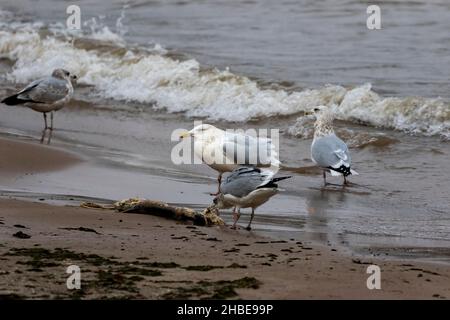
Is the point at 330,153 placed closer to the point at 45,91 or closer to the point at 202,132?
the point at 202,132

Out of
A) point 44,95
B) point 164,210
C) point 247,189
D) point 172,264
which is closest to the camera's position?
point 172,264

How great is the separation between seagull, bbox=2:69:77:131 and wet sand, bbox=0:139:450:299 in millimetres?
4485

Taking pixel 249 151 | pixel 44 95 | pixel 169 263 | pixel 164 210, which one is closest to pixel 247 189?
pixel 164 210

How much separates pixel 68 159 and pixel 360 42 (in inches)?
337

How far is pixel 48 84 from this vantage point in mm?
11266

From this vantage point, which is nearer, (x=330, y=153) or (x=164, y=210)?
(x=164, y=210)

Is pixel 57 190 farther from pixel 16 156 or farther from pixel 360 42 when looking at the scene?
pixel 360 42

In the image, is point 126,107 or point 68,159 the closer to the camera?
point 68,159

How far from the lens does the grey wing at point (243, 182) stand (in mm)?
6918

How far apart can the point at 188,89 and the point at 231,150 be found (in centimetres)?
681


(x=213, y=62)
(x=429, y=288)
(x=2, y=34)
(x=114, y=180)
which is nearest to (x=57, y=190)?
(x=114, y=180)

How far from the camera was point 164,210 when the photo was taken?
22.2 feet

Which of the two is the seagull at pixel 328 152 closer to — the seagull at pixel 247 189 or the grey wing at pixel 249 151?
the grey wing at pixel 249 151

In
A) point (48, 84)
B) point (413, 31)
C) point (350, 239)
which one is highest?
point (413, 31)
